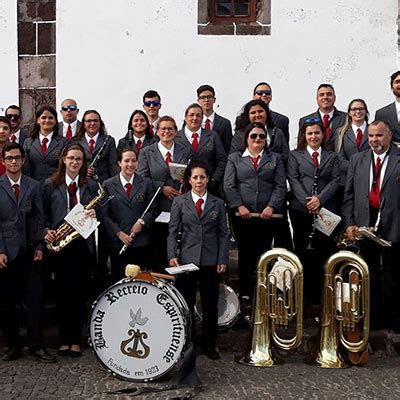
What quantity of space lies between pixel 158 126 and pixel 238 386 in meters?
2.44

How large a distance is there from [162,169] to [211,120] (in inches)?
42.0

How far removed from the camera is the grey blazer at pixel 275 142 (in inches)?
308

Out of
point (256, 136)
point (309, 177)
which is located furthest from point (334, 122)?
point (256, 136)

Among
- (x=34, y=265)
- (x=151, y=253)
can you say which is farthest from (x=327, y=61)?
(x=34, y=265)

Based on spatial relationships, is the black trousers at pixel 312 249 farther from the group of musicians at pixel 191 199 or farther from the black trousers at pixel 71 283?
the black trousers at pixel 71 283

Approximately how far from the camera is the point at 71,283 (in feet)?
23.4

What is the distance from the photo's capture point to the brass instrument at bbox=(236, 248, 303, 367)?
6.84m

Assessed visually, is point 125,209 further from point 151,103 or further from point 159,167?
point 151,103

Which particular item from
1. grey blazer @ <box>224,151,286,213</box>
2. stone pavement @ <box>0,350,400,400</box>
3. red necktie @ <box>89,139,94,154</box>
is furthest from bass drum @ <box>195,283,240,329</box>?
red necktie @ <box>89,139,94,154</box>

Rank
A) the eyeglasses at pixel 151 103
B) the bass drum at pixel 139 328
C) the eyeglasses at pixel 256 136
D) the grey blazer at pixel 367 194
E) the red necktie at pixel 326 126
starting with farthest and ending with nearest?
the eyeglasses at pixel 151 103
the red necktie at pixel 326 126
the eyeglasses at pixel 256 136
the grey blazer at pixel 367 194
the bass drum at pixel 139 328

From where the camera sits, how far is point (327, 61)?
31.8 feet

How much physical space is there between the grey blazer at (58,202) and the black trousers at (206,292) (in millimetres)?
837

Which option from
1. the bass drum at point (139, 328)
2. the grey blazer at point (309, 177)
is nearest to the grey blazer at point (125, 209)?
the bass drum at point (139, 328)

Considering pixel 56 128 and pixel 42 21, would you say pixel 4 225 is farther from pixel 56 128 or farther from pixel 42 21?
pixel 42 21
